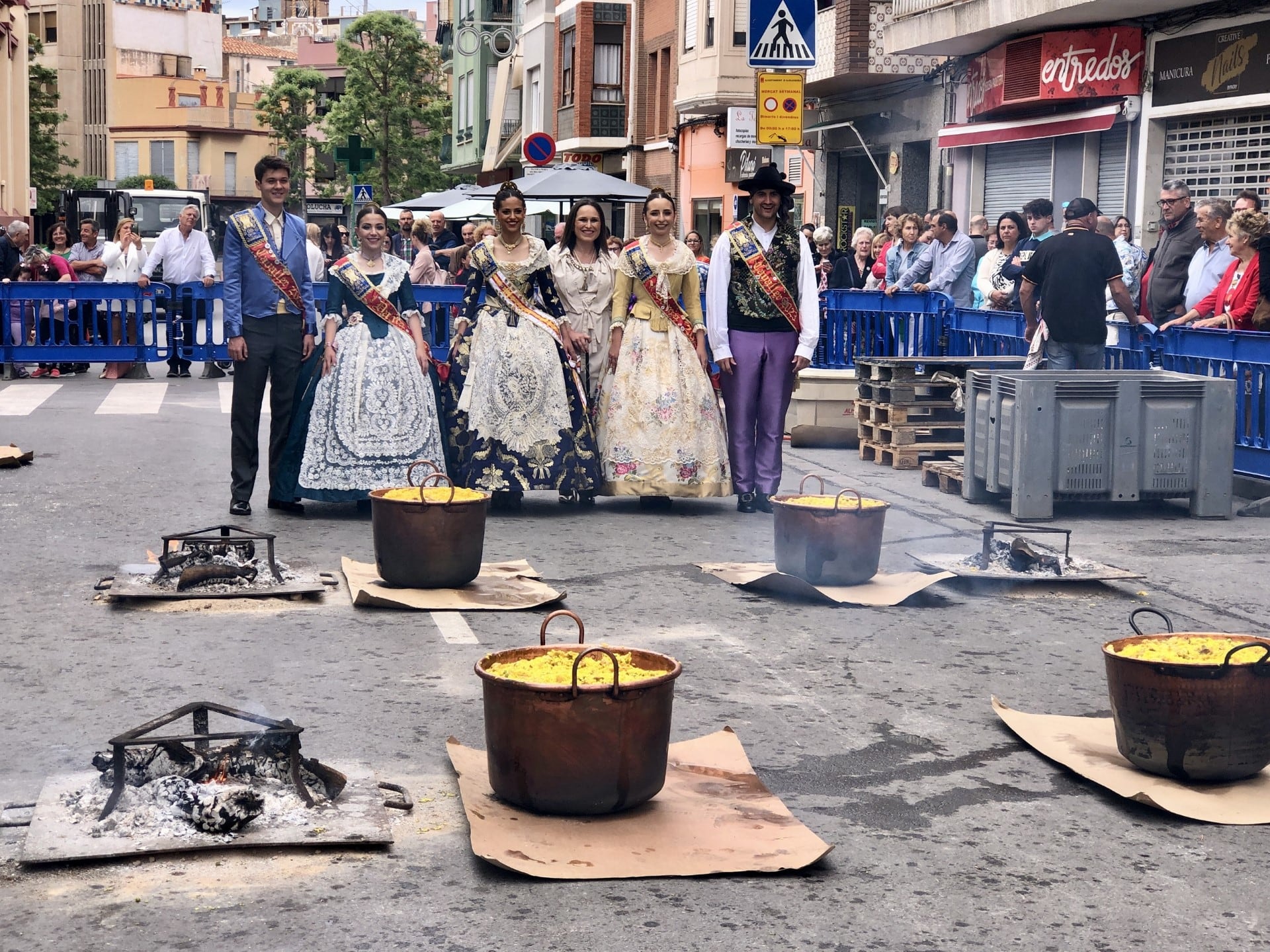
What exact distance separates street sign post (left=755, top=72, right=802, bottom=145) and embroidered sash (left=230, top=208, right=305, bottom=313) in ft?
16.7

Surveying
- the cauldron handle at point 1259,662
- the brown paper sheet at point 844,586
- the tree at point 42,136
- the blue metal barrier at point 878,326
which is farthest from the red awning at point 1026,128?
the tree at point 42,136

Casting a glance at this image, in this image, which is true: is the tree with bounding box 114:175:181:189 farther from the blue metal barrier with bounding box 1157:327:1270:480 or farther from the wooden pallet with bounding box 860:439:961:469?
the blue metal barrier with bounding box 1157:327:1270:480

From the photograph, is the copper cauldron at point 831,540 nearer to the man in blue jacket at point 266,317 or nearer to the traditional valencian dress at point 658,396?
the traditional valencian dress at point 658,396

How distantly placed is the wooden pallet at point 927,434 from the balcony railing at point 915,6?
481 inches

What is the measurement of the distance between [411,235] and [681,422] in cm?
1262

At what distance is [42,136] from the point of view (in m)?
68.2

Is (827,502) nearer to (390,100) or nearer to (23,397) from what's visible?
(23,397)

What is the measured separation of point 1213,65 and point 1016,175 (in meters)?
5.27

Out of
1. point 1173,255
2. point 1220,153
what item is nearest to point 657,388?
point 1173,255

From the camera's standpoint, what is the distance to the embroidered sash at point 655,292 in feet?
36.2

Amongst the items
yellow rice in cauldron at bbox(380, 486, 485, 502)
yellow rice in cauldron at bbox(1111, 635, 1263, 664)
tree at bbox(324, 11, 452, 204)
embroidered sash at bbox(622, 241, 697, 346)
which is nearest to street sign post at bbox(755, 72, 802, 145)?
embroidered sash at bbox(622, 241, 697, 346)

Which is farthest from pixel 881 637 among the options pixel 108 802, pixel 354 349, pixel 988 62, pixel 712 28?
pixel 712 28

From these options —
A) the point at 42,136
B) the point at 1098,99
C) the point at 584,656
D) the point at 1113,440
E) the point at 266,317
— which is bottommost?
the point at 584,656

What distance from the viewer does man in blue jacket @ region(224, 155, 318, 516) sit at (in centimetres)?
1070
